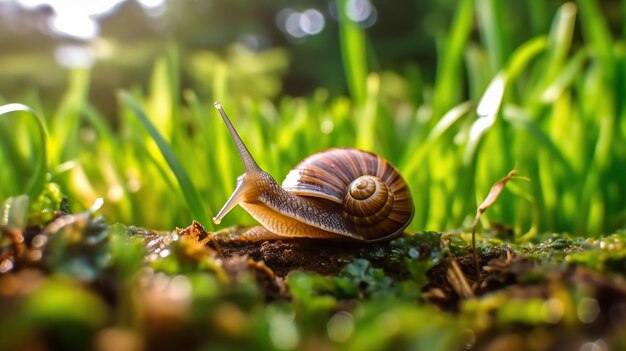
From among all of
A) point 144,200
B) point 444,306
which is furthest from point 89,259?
point 144,200

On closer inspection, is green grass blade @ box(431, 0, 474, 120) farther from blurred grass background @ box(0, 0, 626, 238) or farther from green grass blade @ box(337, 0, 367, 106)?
green grass blade @ box(337, 0, 367, 106)

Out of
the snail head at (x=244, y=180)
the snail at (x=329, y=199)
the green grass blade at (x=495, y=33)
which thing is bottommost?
the snail at (x=329, y=199)

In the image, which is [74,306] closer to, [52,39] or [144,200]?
[144,200]

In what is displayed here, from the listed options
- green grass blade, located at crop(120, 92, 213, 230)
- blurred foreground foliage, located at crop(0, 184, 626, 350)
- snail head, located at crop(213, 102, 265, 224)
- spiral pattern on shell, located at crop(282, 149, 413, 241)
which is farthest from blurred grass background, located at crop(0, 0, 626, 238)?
blurred foreground foliage, located at crop(0, 184, 626, 350)

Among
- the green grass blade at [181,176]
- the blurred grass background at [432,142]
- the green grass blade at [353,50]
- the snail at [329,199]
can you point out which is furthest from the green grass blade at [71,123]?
the snail at [329,199]

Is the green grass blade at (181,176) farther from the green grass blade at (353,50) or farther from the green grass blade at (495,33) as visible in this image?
the green grass blade at (495,33)

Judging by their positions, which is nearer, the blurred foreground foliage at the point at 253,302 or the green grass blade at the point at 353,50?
the blurred foreground foliage at the point at 253,302

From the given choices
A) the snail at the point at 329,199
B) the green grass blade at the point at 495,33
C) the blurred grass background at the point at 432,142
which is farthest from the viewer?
the green grass blade at the point at 495,33

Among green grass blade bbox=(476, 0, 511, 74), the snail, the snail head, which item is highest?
green grass blade bbox=(476, 0, 511, 74)
